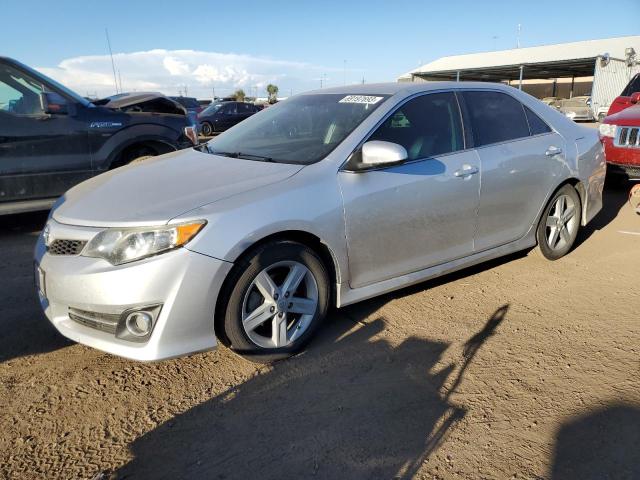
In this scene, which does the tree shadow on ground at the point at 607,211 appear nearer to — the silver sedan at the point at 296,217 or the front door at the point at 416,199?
the silver sedan at the point at 296,217

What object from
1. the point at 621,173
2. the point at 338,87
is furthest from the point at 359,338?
the point at 621,173

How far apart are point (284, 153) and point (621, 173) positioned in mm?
5677

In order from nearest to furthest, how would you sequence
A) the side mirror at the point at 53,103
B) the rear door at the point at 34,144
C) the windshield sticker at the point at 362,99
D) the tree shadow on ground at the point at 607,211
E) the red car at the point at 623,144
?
the windshield sticker at the point at 362,99 < the rear door at the point at 34,144 < the side mirror at the point at 53,103 < the tree shadow on ground at the point at 607,211 < the red car at the point at 623,144

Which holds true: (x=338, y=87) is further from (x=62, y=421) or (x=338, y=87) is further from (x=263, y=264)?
(x=62, y=421)

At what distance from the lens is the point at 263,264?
9.19ft

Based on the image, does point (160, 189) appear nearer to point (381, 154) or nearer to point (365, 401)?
point (381, 154)

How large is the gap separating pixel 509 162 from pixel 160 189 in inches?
104

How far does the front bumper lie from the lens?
2.53 metres

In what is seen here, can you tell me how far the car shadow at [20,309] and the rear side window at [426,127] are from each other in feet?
8.16

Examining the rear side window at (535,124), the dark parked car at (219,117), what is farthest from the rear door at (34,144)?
the dark parked car at (219,117)

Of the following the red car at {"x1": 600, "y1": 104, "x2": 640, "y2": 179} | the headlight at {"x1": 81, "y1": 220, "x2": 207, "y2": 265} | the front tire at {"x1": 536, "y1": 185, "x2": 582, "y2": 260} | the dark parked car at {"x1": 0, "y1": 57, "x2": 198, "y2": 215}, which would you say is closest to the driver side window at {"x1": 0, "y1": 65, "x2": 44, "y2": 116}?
the dark parked car at {"x1": 0, "y1": 57, "x2": 198, "y2": 215}

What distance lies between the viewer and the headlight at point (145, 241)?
2.56 m

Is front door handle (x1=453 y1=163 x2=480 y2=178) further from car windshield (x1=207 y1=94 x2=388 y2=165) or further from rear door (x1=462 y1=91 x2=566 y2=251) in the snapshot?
car windshield (x1=207 y1=94 x2=388 y2=165)

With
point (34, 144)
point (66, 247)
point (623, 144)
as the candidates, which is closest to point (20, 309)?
point (66, 247)
